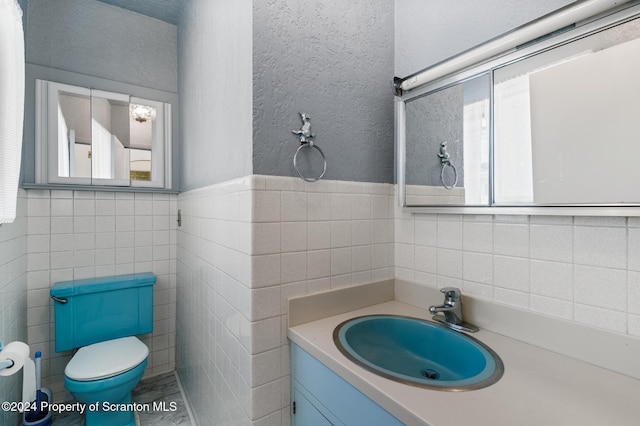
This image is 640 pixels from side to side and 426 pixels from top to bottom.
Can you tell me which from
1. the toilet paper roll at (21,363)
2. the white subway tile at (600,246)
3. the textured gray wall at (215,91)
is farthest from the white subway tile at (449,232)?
the toilet paper roll at (21,363)

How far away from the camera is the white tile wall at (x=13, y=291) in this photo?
4.47 feet

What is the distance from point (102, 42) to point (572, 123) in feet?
8.55

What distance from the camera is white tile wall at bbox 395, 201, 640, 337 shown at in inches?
31.6

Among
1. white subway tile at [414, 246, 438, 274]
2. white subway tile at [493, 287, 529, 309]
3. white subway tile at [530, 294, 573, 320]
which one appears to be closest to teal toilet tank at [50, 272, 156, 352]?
white subway tile at [414, 246, 438, 274]

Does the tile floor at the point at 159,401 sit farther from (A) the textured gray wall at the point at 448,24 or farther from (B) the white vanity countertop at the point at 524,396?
(A) the textured gray wall at the point at 448,24

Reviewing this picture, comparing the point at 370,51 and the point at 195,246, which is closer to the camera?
the point at 370,51

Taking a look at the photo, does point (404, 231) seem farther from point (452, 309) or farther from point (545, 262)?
point (545, 262)

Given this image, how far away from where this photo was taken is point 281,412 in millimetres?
1117

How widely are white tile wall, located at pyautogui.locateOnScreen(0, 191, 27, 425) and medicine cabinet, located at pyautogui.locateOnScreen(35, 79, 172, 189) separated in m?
0.29

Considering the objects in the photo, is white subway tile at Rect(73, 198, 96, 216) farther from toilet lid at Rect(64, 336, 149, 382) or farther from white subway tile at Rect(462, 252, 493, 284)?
white subway tile at Rect(462, 252, 493, 284)

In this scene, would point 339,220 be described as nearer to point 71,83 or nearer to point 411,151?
point 411,151

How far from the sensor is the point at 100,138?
199 cm

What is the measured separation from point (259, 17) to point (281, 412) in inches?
57.9

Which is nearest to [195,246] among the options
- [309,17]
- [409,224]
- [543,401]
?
[409,224]
